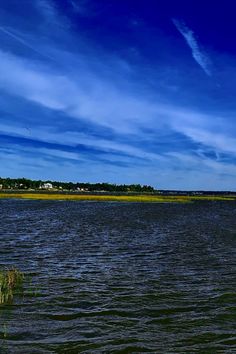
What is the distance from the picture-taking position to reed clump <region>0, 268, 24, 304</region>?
56.7ft

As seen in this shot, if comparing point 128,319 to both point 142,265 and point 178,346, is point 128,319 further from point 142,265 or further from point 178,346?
point 142,265

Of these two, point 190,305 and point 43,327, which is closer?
point 43,327

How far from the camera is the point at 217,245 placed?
36125 mm

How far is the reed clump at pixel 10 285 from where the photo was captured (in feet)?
56.7

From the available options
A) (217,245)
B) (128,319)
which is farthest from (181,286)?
(217,245)

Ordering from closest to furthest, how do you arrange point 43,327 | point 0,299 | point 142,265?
point 43,327 → point 0,299 → point 142,265

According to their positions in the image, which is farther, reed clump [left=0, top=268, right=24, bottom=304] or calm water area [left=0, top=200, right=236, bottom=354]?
reed clump [left=0, top=268, right=24, bottom=304]

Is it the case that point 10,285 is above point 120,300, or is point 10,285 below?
above

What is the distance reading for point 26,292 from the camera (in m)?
18.6

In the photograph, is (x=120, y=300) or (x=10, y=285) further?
(x=10, y=285)

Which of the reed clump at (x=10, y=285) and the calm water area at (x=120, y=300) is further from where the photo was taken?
the reed clump at (x=10, y=285)

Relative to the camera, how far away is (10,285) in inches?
741

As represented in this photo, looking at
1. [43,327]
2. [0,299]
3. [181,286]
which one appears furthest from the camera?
[181,286]

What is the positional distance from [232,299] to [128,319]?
5.13 metres
